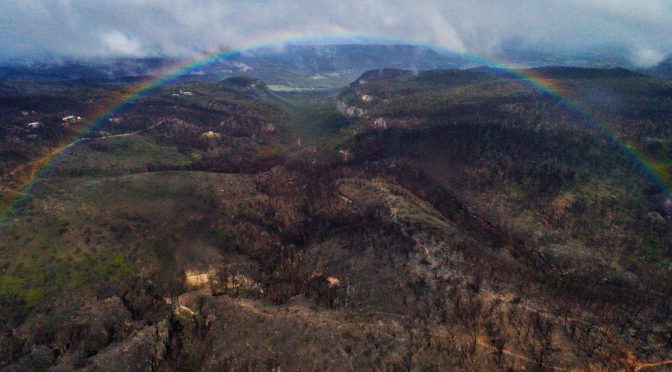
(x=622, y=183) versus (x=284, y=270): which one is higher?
(x=622, y=183)

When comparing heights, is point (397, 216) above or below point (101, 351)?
above

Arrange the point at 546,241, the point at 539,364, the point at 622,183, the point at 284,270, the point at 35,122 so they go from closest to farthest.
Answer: the point at 539,364, the point at 284,270, the point at 546,241, the point at 622,183, the point at 35,122

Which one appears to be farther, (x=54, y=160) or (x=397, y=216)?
(x=54, y=160)

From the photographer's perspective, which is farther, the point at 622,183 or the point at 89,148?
the point at 89,148

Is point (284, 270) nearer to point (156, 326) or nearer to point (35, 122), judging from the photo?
point (156, 326)

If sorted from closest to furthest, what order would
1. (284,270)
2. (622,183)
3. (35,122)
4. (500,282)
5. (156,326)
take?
(156,326) < (500,282) < (284,270) < (622,183) < (35,122)

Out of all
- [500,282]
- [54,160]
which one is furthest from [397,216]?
[54,160]

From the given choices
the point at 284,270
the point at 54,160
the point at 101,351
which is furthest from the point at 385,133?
the point at 101,351

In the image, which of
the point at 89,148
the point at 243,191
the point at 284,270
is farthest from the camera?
the point at 89,148

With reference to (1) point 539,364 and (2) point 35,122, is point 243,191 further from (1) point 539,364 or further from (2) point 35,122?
(2) point 35,122
